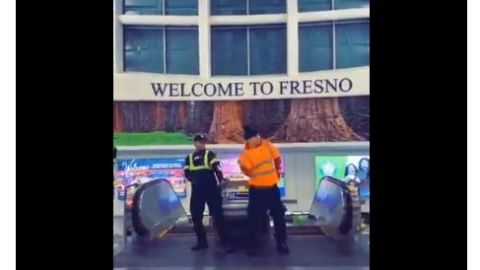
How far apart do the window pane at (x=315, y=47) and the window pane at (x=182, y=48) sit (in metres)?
0.61

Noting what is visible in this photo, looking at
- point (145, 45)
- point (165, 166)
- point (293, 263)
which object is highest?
point (145, 45)

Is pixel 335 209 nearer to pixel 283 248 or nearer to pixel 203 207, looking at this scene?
pixel 283 248

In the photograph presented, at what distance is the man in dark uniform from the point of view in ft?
12.8

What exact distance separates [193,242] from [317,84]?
1162 mm

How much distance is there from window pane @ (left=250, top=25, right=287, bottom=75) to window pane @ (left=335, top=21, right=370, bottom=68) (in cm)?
32

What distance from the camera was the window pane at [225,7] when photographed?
12.8ft

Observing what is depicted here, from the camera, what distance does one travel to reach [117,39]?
12.9 feet

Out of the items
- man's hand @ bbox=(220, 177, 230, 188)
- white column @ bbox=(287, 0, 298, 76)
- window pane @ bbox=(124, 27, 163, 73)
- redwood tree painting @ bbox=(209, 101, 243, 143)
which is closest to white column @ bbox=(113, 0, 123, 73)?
window pane @ bbox=(124, 27, 163, 73)

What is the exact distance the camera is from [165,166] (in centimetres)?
391

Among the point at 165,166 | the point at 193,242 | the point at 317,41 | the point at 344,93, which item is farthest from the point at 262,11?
the point at 193,242

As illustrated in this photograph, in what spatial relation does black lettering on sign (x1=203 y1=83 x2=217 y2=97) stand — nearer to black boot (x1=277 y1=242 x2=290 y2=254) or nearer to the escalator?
the escalator

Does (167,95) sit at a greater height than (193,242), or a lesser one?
greater

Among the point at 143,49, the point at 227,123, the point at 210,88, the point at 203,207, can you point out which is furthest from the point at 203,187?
the point at 143,49
